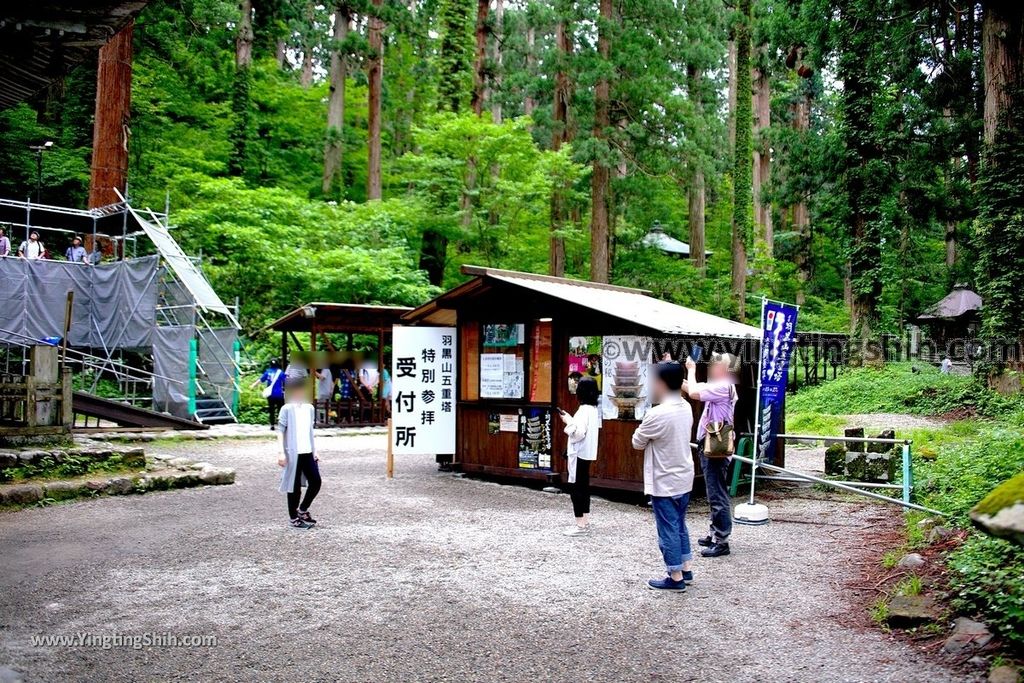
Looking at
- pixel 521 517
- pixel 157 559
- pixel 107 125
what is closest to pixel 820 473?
pixel 521 517

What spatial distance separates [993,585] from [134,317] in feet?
58.5

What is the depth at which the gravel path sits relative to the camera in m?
4.32

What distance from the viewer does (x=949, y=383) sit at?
18375mm

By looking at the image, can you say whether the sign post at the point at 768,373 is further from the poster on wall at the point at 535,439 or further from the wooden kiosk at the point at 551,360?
the poster on wall at the point at 535,439

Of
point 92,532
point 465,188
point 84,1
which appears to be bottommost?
point 92,532

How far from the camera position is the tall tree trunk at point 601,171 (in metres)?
21.6

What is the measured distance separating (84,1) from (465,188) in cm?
1649

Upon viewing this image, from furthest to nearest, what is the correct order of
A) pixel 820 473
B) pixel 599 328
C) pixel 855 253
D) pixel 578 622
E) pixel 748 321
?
pixel 748 321, pixel 855 253, pixel 820 473, pixel 599 328, pixel 578 622

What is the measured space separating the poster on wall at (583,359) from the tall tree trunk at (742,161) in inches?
705

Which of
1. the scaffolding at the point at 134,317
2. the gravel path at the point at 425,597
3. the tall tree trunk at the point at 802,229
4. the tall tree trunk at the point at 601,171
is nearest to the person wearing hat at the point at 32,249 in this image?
the scaffolding at the point at 134,317

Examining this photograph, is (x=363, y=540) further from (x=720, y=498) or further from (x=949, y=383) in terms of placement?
(x=949, y=383)

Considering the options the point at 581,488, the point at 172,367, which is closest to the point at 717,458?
the point at 581,488

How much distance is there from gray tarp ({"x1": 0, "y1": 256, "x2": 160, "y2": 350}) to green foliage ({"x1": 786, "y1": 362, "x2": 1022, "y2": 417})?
16586 mm

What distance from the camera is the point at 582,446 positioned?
758 centimetres
